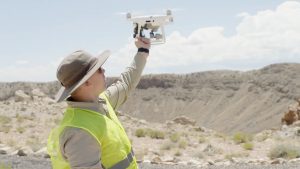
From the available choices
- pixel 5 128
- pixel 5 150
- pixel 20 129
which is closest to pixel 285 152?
pixel 5 150

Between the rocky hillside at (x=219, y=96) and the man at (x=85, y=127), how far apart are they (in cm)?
7665

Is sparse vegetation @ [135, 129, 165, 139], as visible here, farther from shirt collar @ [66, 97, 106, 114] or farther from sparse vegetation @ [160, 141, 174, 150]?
shirt collar @ [66, 97, 106, 114]

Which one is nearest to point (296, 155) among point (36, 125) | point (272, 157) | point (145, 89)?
point (272, 157)

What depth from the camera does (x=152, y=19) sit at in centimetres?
345

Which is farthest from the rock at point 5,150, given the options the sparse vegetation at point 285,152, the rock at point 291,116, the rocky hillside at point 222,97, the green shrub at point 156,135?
the rocky hillside at point 222,97

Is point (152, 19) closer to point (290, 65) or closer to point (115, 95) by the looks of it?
point (115, 95)

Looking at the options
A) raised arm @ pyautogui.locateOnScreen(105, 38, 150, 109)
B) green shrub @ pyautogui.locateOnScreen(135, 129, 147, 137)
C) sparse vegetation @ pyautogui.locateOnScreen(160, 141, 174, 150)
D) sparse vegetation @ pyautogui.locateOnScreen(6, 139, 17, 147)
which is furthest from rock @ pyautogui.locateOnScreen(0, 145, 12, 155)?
raised arm @ pyautogui.locateOnScreen(105, 38, 150, 109)

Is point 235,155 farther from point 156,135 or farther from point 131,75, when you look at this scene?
point 131,75

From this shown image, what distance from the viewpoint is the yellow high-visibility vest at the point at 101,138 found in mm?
2615

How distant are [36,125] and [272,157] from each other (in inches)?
467

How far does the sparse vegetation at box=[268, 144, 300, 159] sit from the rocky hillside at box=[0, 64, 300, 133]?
62093 millimetres

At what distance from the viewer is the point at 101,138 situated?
2621 millimetres

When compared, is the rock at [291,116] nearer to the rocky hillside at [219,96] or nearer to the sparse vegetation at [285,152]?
the sparse vegetation at [285,152]

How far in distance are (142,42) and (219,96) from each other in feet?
314
